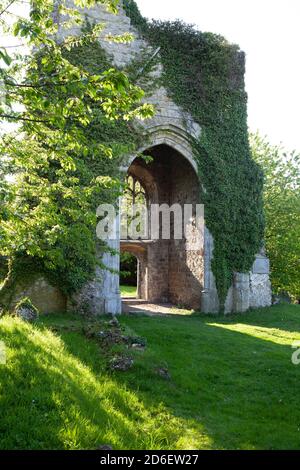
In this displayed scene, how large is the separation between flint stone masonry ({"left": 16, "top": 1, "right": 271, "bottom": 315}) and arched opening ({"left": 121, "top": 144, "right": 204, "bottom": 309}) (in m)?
0.03

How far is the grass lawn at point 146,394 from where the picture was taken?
157 inches

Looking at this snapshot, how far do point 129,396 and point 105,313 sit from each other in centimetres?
541

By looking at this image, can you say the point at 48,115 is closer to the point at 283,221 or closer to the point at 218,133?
the point at 218,133

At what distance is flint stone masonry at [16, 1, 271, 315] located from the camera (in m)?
10.6

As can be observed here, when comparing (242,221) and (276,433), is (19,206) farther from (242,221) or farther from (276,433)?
(242,221)

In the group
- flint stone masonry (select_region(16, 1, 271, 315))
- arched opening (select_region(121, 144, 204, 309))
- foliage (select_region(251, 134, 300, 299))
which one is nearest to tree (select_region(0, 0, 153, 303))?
flint stone masonry (select_region(16, 1, 271, 315))

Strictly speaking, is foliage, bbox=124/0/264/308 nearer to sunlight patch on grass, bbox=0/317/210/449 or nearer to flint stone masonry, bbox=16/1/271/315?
flint stone masonry, bbox=16/1/271/315

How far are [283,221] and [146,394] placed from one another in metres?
13.8

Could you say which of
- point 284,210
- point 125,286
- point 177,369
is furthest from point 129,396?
point 125,286

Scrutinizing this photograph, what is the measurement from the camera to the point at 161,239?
15430 mm

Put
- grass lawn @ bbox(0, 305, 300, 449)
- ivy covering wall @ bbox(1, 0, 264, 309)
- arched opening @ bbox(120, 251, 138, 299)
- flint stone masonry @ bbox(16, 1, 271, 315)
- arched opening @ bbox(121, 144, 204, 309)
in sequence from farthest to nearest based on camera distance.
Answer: arched opening @ bbox(120, 251, 138, 299)
arched opening @ bbox(121, 144, 204, 309)
ivy covering wall @ bbox(1, 0, 264, 309)
flint stone masonry @ bbox(16, 1, 271, 315)
grass lawn @ bbox(0, 305, 300, 449)

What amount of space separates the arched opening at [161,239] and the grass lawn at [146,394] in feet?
20.0

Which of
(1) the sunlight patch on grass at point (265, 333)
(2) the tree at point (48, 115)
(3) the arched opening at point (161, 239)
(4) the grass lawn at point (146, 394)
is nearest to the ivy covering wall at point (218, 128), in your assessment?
(3) the arched opening at point (161, 239)

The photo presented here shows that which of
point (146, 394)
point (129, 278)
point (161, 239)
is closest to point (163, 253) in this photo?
point (161, 239)
